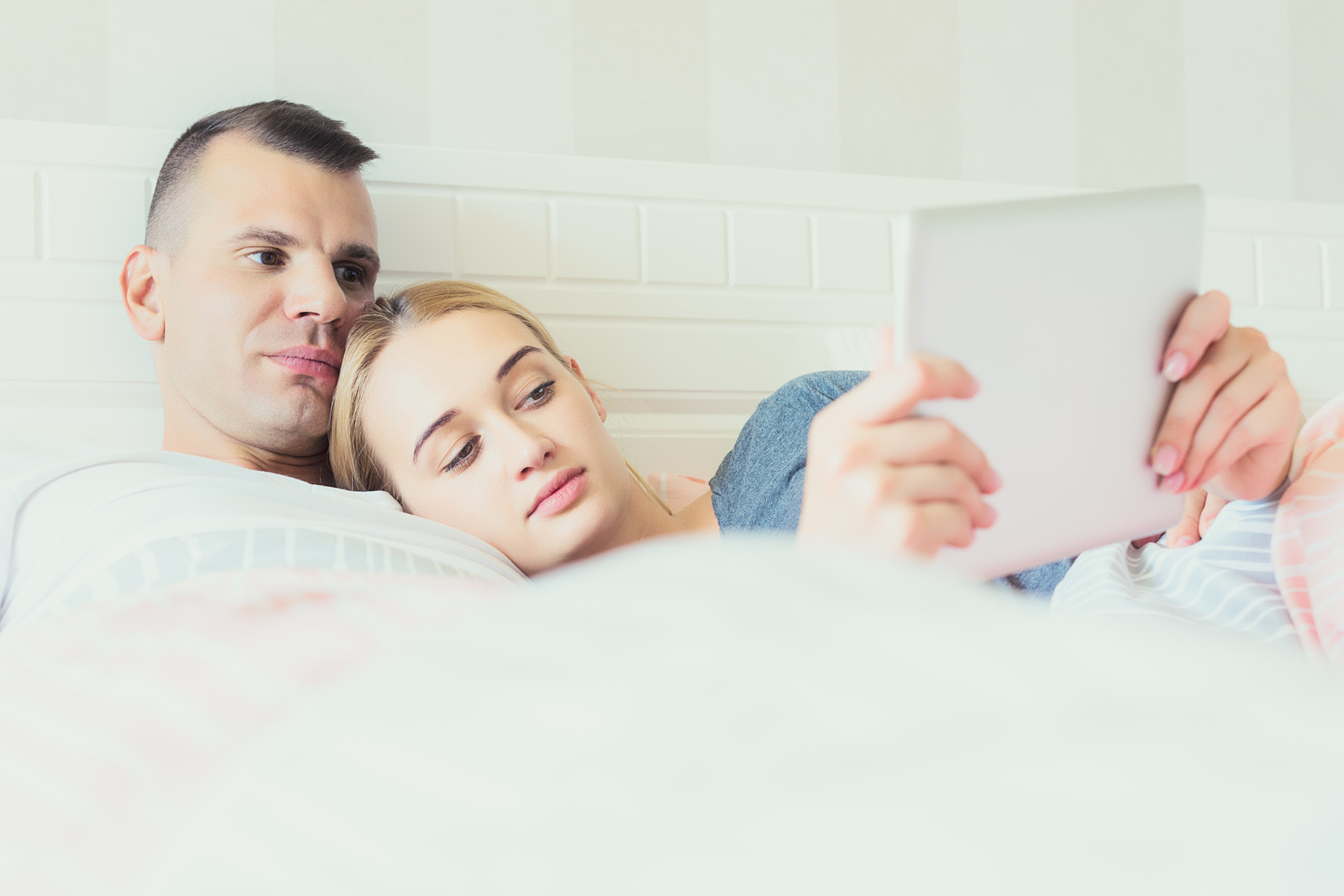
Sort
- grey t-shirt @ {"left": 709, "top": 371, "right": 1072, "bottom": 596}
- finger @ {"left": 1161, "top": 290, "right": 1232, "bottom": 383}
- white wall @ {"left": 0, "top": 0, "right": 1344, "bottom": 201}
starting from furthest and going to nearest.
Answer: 1. white wall @ {"left": 0, "top": 0, "right": 1344, "bottom": 201}
2. grey t-shirt @ {"left": 709, "top": 371, "right": 1072, "bottom": 596}
3. finger @ {"left": 1161, "top": 290, "right": 1232, "bottom": 383}

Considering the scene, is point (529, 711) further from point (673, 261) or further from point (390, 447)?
point (673, 261)

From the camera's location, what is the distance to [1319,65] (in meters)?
1.99

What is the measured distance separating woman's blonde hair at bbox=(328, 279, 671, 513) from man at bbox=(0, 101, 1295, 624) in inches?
1.8

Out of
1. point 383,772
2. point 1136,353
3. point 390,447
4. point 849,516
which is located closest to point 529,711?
point 383,772

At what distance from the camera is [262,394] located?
1229mm

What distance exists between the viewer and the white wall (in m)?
1.46

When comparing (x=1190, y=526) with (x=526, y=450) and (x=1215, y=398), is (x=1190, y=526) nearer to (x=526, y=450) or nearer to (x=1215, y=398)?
(x=1215, y=398)

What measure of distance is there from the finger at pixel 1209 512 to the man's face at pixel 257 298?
3.51 feet

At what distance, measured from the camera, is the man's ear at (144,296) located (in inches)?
52.1

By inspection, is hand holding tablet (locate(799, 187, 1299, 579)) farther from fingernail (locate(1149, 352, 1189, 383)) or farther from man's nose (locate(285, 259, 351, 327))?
man's nose (locate(285, 259, 351, 327))

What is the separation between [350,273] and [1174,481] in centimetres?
109

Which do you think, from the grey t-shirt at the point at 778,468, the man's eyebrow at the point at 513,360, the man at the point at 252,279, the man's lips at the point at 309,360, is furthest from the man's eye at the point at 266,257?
the grey t-shirt at the point at 778,468

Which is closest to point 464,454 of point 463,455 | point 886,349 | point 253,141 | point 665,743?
point 463,455

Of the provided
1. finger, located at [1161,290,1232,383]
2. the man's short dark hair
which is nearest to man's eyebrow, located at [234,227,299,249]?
the man's short dark hair
